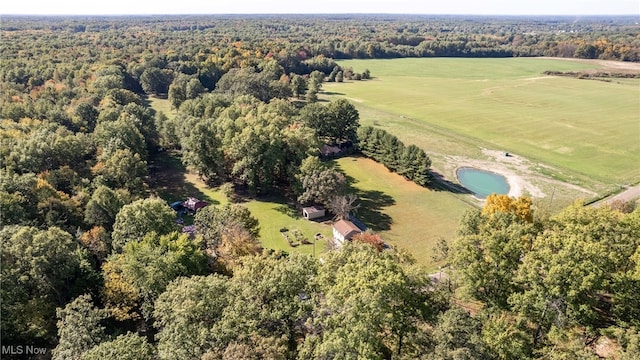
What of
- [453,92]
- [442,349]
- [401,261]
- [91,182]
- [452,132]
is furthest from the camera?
[453,92]

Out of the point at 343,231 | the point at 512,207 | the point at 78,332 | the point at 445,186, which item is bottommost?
the point at 445,186

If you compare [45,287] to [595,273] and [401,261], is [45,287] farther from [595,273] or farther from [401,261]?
[595,273]

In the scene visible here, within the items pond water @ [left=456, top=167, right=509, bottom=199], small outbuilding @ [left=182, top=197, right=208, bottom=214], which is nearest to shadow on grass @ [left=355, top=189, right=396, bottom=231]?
pond water @ [left=456, top=167, right=509, bottom=199]

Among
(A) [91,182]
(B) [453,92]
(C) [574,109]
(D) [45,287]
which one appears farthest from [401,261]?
(B) [453,92]

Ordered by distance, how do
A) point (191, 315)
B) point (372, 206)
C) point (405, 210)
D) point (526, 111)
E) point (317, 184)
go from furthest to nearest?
point (526, 111)
point (372, 206)
point (405, 210)
point (317, 184)
point (191, 315)

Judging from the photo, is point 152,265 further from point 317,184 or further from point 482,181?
point 482,181

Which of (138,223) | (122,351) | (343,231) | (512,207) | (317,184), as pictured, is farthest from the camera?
(317,184)

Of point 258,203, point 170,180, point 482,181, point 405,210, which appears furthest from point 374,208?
point 170,180

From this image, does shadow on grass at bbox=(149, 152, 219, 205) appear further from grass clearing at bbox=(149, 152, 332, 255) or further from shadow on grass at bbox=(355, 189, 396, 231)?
shadow on grass at bbox=(355, 189, 396, 231)
